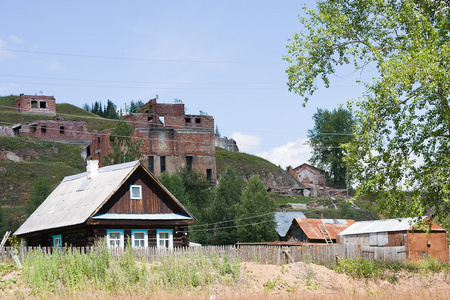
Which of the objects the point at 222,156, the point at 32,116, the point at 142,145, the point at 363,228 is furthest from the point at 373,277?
the point at 32,116

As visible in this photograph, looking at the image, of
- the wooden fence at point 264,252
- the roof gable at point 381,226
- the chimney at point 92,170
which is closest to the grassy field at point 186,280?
the wooden fence at point 264,252

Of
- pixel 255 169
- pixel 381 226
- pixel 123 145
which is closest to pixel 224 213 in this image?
pixel 123 145

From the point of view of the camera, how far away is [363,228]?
44.1 meters

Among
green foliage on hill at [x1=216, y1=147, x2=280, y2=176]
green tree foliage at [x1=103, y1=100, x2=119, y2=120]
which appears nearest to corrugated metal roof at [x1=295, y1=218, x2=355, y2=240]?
green foliage on hill at [x1=216, y1=147, x2=280, y2=176]

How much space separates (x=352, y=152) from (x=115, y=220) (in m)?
13.5

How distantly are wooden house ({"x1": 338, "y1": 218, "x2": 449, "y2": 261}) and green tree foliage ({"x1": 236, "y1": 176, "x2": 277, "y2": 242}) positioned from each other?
1172 cm

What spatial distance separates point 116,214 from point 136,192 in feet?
5.70

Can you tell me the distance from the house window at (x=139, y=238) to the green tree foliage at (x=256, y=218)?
72.7 ft

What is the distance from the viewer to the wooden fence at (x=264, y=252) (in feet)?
79.6

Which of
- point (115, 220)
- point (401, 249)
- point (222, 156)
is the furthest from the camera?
point (222, 156)

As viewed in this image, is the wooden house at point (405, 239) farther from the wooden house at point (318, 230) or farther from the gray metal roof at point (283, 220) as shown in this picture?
the gray metal roof at point (283, 220)

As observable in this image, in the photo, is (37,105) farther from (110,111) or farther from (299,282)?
(299,282)

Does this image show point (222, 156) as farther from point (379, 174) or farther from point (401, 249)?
point (379, 174)

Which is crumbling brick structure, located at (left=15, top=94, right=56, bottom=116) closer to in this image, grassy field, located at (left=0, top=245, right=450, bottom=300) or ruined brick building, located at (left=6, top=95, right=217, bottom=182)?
ruined brick building, located at (left=6, top=95, right=217, bottom=182)
